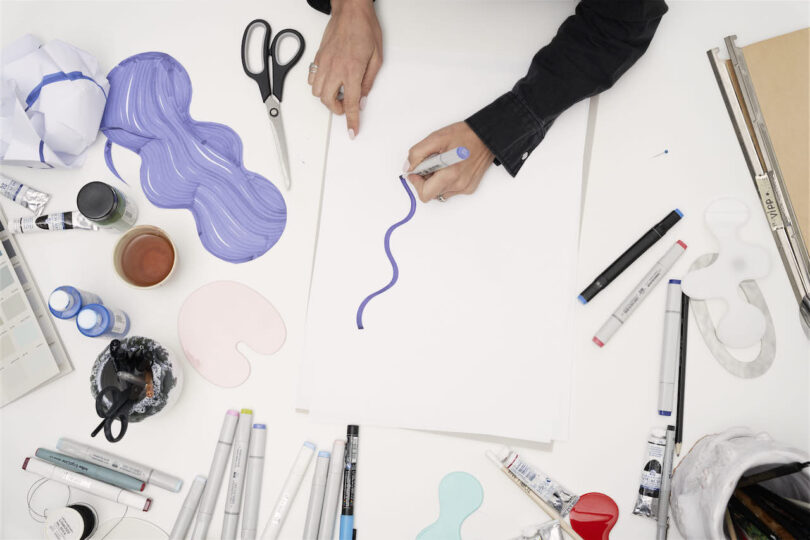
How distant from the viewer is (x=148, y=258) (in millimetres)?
719

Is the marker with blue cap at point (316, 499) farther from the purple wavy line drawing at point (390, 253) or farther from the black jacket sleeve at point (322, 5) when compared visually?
the black jacket sleeve at point (322, 5)

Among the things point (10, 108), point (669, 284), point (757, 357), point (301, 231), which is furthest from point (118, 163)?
point (757, 357)

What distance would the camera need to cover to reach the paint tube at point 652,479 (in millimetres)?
688

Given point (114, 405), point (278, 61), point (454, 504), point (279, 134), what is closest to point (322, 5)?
point (278, 61)

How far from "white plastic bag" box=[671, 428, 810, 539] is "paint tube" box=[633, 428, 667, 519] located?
2cm

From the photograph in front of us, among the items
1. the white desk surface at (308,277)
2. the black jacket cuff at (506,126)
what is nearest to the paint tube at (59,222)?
Result: the white desk surface at (308,277)

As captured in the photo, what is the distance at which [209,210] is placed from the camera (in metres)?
0.75

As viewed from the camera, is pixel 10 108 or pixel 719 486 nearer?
pixel 719 486

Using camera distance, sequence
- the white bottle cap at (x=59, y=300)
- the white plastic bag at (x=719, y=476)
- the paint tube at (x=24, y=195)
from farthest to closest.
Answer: the paint tube at (x=24, y=195) → the white bottle cap at (x=59, y=300) → the white plastic bag at (x=719, y=476)

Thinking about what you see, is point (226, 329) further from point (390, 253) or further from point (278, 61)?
point (278, 61)

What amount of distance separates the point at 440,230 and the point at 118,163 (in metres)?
0.51

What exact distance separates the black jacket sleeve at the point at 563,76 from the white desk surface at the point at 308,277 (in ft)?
0.23

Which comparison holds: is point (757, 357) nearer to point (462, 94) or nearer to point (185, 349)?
point (462, 94)

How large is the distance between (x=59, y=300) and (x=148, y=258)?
0.39 ft
